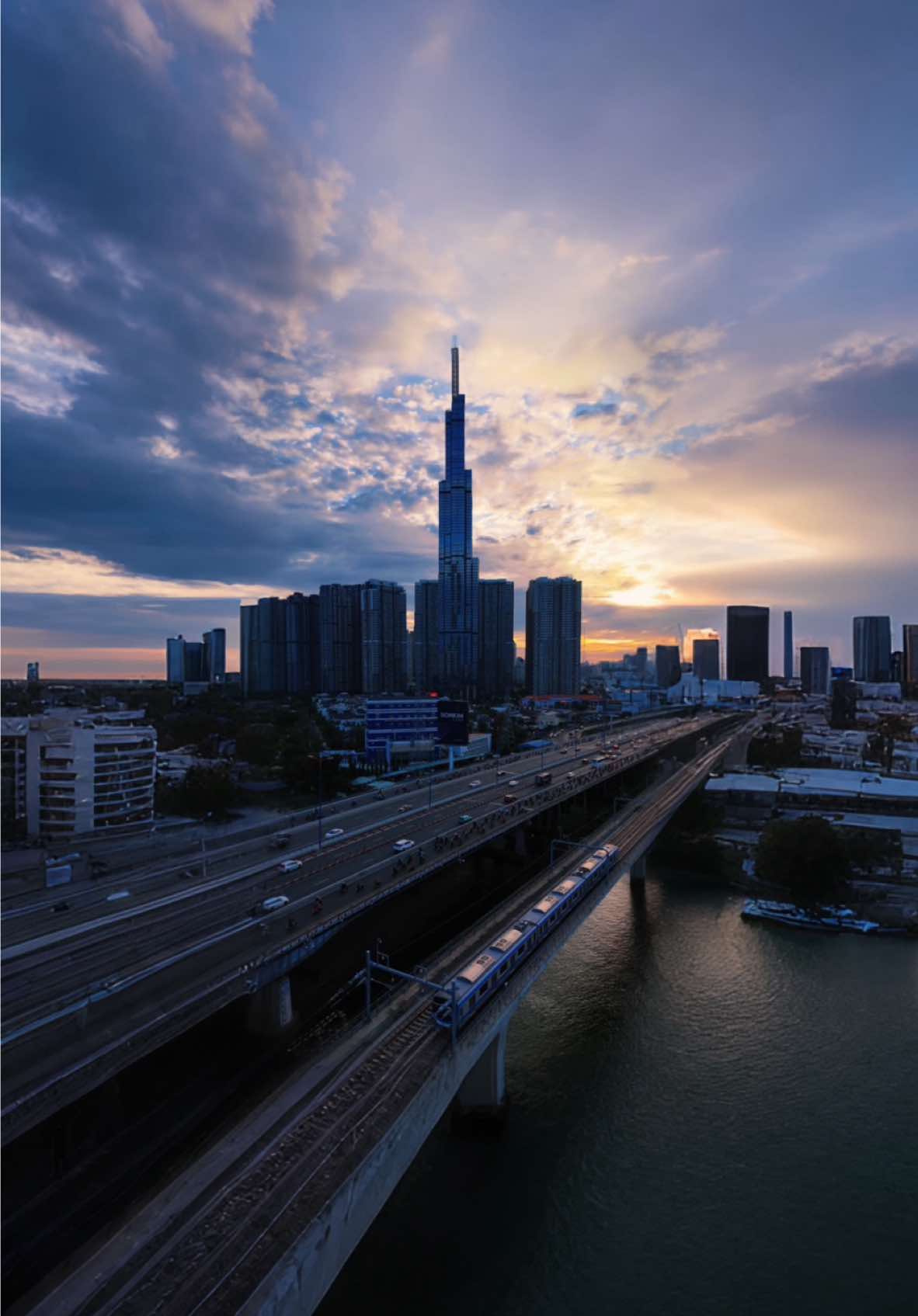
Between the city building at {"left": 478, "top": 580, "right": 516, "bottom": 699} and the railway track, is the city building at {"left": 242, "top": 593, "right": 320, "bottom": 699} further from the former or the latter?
the railway track

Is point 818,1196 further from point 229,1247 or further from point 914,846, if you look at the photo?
point 914,846

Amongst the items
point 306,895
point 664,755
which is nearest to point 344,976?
point 306,895

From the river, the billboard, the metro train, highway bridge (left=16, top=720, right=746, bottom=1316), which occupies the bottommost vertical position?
the river

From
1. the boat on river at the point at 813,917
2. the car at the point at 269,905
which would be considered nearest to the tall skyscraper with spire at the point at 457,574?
the boat on river at the point at 813,917

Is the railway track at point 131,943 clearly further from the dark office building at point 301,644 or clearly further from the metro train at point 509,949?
the dark office building at point 301,644

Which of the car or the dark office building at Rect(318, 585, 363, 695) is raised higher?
the dark office building at Rect(318, 585, 363, 695)

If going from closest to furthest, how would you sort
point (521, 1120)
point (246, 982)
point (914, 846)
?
1. point (246, 982)
2. point (521, 1120)
3. point (914, 846)

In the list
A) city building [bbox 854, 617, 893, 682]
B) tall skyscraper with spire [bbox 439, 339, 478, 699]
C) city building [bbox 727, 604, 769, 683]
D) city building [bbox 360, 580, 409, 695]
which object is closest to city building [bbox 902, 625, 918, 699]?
city building [bbox 854, 617, 893, 682]
